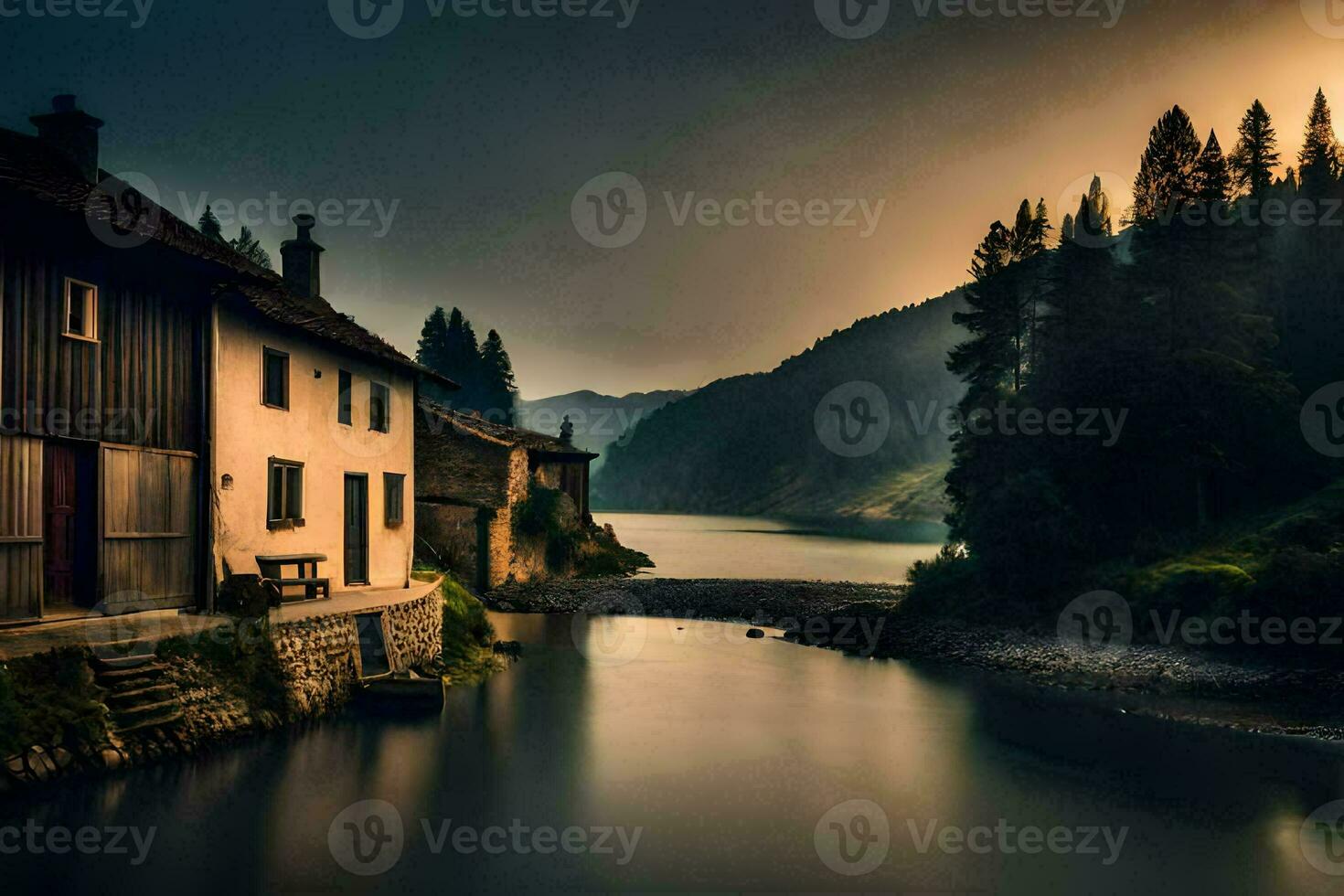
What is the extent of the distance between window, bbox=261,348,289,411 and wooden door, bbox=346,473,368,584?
371 centimetres

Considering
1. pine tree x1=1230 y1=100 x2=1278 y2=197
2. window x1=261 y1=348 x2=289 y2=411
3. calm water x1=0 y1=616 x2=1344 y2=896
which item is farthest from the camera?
pine tree x1=1230 y1=100 x2=1278 y2=197

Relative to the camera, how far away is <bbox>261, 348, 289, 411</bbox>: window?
19.9 m

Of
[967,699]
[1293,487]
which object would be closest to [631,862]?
[967,699]

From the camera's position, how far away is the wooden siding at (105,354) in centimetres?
1381

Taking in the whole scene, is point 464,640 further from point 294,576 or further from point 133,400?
point 133,400

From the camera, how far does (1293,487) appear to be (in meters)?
31.4

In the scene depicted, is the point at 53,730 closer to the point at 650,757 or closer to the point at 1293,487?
the point at 650,757

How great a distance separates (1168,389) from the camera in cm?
3144

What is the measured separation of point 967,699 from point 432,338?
79.0 m

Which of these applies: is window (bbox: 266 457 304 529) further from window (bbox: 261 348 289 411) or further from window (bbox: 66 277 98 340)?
window (bbox: 66 277 98 340)

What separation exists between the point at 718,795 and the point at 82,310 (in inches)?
551

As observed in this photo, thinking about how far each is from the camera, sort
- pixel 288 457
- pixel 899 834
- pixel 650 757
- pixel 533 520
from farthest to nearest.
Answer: pixel 533 520 < pixel 288 457 < pixel 650 757 < pixel 899 834

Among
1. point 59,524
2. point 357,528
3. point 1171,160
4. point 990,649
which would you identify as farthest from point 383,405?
point 1171,160

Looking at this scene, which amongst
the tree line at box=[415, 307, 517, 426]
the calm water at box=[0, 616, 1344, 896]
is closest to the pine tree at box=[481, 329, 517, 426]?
the tree line at box=[415, 307, 517, 426]
